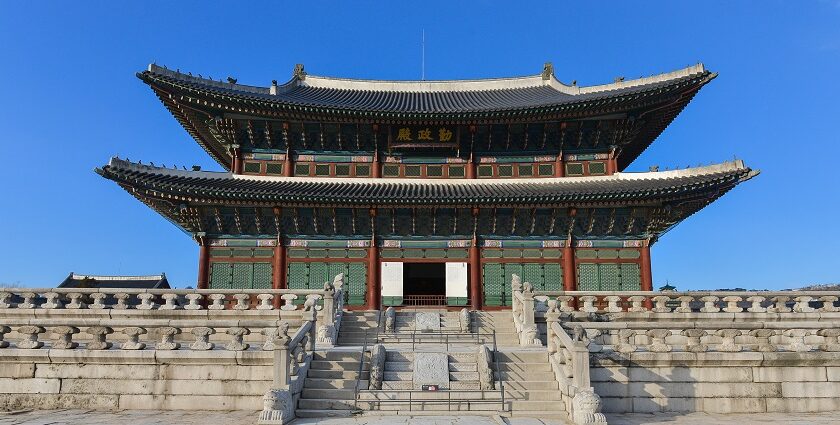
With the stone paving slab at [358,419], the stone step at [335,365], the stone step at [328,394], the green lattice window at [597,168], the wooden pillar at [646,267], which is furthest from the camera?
the green lattice window at [597,168]

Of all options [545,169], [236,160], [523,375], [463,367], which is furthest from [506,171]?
[523,375]

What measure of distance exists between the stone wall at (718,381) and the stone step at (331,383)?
20.8 feet

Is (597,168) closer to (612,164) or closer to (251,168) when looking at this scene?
(612,164)

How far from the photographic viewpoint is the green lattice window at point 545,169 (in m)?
28.6

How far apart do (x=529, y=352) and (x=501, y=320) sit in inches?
213

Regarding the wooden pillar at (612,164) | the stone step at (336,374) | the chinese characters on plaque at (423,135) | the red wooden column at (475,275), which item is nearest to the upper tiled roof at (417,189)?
the wooden pillar at (612,164)

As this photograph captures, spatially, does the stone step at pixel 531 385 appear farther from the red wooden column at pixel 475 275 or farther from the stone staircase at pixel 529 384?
the red wooden column at pixel 475 275

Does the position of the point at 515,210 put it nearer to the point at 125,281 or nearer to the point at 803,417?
the point at 803,417

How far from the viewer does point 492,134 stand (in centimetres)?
2836

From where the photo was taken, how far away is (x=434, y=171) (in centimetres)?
2891

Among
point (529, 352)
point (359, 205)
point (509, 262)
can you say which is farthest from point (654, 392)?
point (359, 205)

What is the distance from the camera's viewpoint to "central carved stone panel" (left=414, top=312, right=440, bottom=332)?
2122 centimetres

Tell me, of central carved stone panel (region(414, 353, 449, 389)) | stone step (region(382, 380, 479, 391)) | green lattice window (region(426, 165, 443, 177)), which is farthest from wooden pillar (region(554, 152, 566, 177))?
stone step (region(382, 380, 479, 391))

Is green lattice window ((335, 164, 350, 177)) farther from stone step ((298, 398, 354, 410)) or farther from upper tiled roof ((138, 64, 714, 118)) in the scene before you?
stone step ((298, 398, 354, 410))
